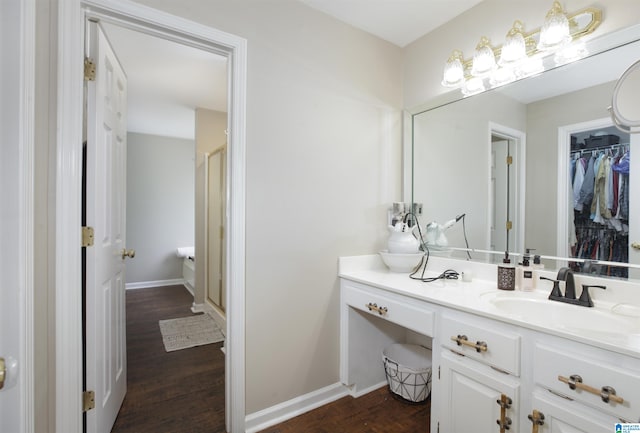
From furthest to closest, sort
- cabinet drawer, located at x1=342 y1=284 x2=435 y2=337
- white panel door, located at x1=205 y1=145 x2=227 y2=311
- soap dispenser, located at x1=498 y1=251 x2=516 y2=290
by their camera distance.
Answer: white panel door, located at x1=205 y1=145 x2=227 y2=311, soap dispenser, located at x1=498 y1=251 x2=516 y2=290, cabinet drawer, located at x1=342 y1=284 x2=435 y2=337

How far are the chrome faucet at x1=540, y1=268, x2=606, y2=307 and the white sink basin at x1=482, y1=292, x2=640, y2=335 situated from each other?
2 centimetres

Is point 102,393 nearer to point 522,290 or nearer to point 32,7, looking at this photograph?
point 32,7

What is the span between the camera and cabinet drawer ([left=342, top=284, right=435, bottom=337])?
1490mm

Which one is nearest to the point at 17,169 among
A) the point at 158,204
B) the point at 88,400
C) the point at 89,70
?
the point at 89,70

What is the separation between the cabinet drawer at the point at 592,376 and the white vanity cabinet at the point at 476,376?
89 mm

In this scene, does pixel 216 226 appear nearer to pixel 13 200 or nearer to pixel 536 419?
pixel 13 200

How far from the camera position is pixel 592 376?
0.97m

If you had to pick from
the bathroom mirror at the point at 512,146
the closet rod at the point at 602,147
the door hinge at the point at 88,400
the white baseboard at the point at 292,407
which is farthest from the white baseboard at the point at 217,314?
the closet rod at the point at 602,147

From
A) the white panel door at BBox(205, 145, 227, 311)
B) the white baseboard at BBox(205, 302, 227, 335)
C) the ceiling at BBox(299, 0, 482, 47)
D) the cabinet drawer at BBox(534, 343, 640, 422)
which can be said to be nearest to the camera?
the cabinet drawer at BBox(534, 343, 640, 422)

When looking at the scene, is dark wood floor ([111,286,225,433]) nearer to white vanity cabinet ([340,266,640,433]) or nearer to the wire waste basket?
the wire waste basket

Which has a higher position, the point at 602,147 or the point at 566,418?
the point at 602,147

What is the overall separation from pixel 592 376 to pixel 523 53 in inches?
59.0

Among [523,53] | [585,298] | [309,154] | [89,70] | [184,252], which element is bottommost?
[184,252]

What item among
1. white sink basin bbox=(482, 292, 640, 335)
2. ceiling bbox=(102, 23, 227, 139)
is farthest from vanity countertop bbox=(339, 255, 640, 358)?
ceiling bbox=(102, 23, 227, 139)
